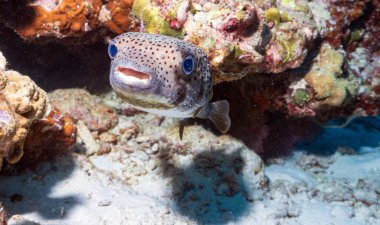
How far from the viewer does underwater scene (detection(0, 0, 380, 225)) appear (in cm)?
345

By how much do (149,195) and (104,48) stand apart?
283 centimetres

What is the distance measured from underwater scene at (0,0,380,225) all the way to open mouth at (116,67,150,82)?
4 centimetres

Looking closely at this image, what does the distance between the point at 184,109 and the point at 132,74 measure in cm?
76

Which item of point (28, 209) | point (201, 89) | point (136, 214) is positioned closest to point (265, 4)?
point (201, 89)

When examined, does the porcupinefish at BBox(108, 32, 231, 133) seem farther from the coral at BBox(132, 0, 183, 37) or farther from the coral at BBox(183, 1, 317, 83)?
the coral at BBox(132, 0, 183, 37)

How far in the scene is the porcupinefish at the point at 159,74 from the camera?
292 cm

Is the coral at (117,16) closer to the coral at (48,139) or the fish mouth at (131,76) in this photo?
the coral at (48,139)

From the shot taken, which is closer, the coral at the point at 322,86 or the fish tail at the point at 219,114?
the fish tail at the point at 219,114

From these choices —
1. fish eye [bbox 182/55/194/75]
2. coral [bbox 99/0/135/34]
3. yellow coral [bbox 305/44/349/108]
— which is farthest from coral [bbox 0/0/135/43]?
yellow coral [bbox 305/44/349/108]

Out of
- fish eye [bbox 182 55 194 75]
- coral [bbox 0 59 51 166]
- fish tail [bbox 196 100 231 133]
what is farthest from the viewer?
fish tail [bbox 196 100 231 133]

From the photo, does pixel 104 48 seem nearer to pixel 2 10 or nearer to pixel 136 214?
pixel 2 10

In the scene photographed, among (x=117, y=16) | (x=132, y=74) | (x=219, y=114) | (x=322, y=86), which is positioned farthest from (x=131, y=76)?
(x=322, y=86)

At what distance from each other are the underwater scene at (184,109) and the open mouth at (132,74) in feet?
0.12

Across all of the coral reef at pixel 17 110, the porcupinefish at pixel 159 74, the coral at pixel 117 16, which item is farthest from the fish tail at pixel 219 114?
the coral reef at pixel 17 110
